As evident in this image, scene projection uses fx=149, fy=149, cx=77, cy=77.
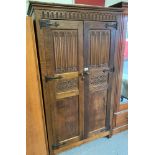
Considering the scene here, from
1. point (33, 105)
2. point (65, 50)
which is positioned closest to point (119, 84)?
point (65, 50)

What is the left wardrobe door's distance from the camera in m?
1.44

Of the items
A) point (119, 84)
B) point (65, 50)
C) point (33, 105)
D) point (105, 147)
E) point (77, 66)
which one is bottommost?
point (105, 147)

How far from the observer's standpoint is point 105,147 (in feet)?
6.35

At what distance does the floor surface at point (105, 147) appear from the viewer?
185 centimetres

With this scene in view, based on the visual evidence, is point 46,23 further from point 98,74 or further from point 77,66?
point 98,74

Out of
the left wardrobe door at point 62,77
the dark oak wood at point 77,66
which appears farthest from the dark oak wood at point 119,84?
the left wardrobe door at point 62,77

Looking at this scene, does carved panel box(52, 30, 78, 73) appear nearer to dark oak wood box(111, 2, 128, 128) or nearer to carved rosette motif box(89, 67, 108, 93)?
carved rosette motif box(89, 67, 108, 93)

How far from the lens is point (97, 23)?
1.60 metres

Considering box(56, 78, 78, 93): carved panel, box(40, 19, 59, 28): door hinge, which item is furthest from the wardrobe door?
box(40, 19, 59, 28): door hinge

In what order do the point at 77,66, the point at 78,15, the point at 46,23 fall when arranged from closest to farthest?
1. the point at 46,23
2. the point at 78,15
3. the point at 77,66

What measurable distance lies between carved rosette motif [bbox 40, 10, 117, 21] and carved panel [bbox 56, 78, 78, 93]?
0.64 metres

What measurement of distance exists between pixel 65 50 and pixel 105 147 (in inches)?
52.9
